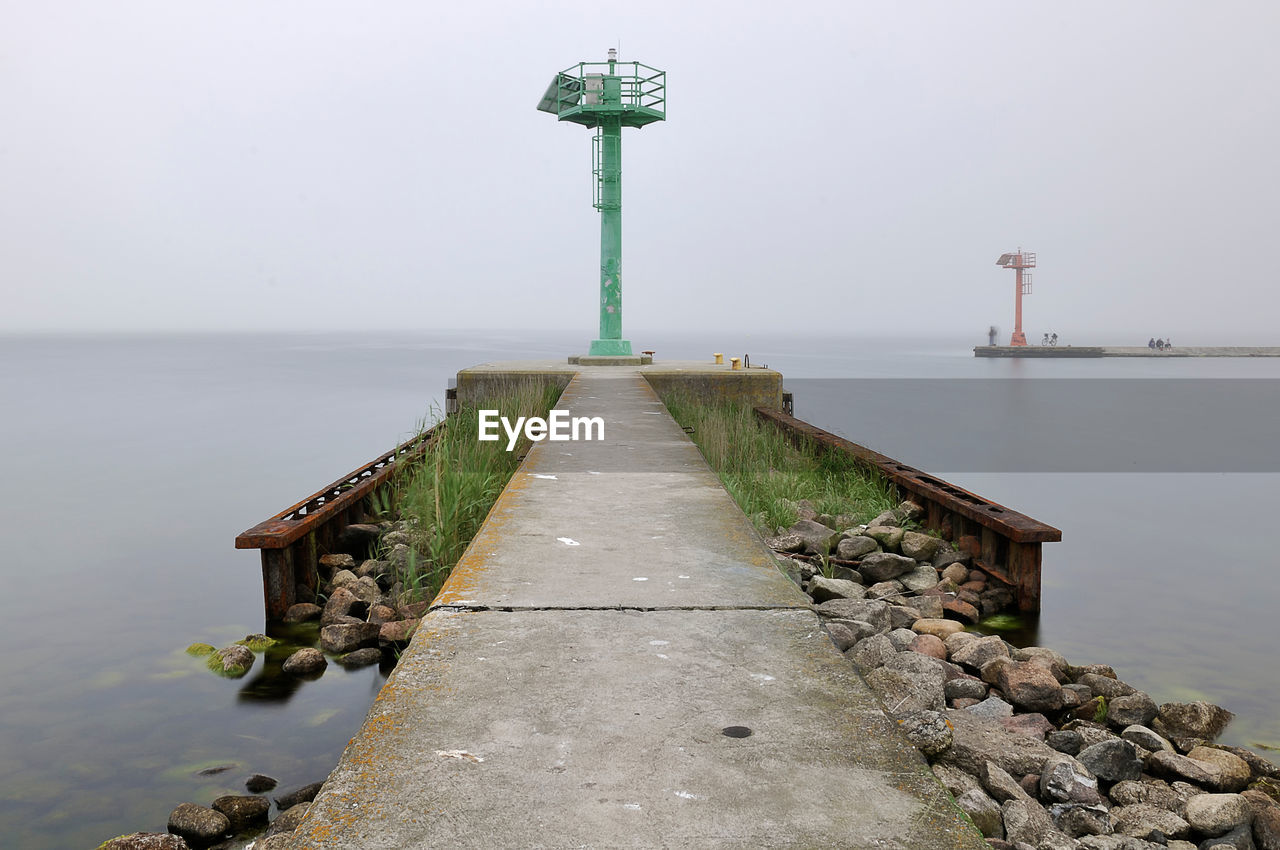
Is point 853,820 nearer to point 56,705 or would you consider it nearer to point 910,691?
point 910,691

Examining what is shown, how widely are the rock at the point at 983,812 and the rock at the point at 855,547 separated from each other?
3791 millimetres

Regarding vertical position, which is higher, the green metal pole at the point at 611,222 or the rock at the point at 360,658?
the green metal pole at the point at 611,222

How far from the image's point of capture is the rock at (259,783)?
12.0ft

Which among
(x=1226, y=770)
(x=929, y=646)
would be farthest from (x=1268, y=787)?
(x=929, y=646)

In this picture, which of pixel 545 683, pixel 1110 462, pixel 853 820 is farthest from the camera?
pixel 1110 462

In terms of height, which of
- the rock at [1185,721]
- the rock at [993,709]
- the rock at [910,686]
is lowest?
the rock at [1185,721]

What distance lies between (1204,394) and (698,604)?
143 feet

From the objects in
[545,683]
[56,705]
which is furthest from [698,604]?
[56,705]

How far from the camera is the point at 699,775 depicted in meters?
1.86

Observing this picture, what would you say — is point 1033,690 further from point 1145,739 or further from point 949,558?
point 949,558

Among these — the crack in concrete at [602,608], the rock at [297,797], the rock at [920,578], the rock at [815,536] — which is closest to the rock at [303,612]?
the rock at [297,797]

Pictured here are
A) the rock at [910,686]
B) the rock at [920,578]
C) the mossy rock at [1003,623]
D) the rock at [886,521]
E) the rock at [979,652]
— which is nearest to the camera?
the rock at [910,686]

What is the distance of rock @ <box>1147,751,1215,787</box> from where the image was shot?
324 centimetres

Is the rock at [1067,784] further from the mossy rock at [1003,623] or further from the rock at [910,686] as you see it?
the mossy rock at [1003,623]
